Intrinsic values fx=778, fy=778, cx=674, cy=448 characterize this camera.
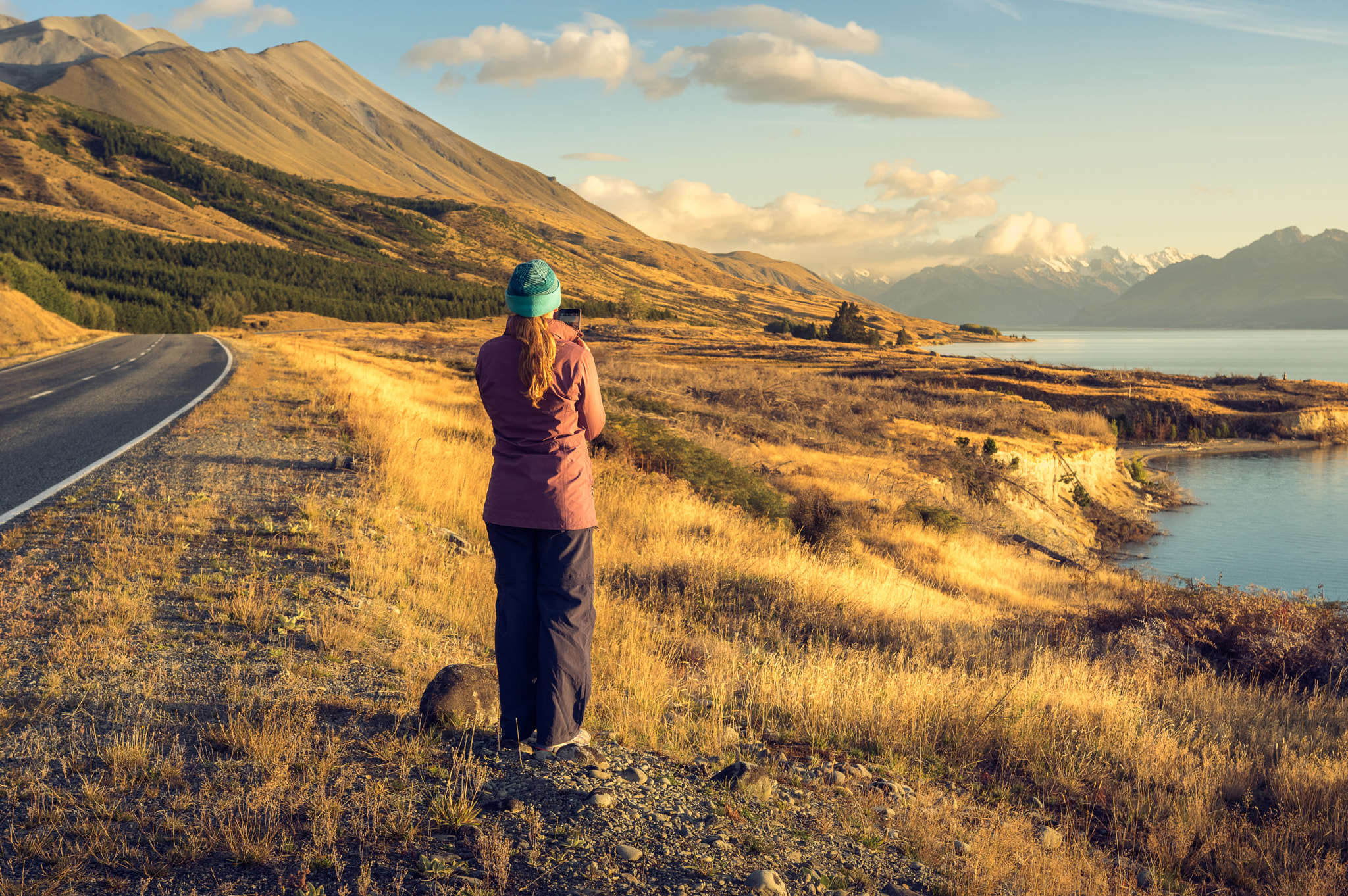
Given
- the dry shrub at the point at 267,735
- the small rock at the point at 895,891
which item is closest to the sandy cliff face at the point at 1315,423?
the small rock at the point at 895,891

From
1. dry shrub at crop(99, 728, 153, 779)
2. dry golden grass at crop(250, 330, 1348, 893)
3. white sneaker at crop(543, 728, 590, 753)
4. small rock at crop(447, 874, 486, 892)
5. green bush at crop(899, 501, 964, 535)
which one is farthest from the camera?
green bush at crop(899, 501, 964, 535)

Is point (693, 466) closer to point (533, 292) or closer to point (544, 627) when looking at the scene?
point (544, 627)

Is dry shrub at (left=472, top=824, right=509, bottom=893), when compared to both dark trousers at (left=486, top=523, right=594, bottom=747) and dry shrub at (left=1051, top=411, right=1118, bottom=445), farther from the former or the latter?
dry shrub at (left=1051, top=411, right=1118, bottom=445)

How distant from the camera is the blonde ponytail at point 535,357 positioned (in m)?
3.55

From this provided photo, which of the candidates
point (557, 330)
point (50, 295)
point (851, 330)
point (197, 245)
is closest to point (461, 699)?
point (557, 330)

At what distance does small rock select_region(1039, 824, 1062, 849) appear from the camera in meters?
3.91

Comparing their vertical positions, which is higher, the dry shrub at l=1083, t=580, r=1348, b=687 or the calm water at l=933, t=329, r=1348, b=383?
the calm water at l=933, t=329, r=1348, b=383

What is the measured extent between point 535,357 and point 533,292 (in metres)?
0.31

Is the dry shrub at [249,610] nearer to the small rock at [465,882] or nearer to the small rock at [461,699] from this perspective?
the small rock at [461,699]

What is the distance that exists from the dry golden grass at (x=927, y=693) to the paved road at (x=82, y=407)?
3.61 metres

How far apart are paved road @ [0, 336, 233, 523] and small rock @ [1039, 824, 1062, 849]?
29.1 feet

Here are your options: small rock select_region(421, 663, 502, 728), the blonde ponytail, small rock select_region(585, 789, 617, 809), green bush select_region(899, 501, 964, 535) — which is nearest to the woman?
the blonde ponytail

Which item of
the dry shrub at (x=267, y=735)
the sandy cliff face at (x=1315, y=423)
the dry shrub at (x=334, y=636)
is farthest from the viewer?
the sandy cliff face at (x=1315, y=423)

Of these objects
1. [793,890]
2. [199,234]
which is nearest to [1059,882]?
[793,890]
